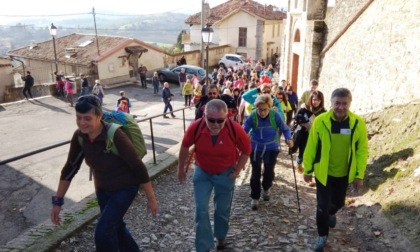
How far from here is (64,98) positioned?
62.6ft

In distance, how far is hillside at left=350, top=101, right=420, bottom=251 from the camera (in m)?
3.78

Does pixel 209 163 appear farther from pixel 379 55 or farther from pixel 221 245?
pixel 379 55

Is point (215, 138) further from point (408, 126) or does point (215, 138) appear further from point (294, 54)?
point (294, 54)

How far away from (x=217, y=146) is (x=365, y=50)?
23.8ft

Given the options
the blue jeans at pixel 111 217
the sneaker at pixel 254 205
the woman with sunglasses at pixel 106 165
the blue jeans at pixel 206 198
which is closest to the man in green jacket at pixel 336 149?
the blue jeans at pixel 206 198

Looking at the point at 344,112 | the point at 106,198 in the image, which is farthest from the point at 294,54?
the point at 106,198

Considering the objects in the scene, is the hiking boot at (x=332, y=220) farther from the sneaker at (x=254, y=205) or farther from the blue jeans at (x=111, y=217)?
the blue jeans at (x=111, y=217)

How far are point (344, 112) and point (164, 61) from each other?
1081 inches

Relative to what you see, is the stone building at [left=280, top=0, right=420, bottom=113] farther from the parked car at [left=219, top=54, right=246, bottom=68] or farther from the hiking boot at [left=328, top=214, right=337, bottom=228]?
the parked car at [left=219, top=54, right=246, bottom=68]

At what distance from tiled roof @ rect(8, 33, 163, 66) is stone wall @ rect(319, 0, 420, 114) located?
1801 cm

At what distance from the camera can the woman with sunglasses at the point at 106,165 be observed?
9.33 feet

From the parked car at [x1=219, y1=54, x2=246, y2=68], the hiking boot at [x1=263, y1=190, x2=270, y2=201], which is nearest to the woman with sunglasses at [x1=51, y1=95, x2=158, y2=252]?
the hiking boot at [x1=263, y1=190, x2=270, y2=201]

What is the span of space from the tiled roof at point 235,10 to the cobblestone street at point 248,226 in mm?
33854

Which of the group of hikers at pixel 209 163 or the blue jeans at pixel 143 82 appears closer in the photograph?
the group of hikers at pixel 209 163
